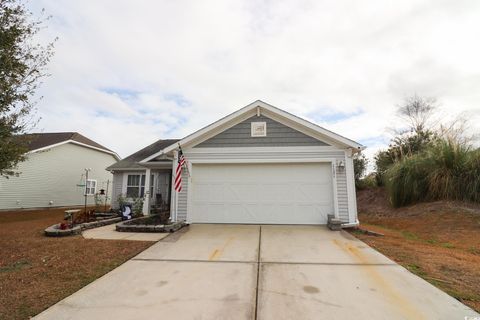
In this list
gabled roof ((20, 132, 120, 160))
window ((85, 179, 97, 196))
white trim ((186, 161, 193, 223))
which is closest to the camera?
white trim ((186, 161, 193, 223))

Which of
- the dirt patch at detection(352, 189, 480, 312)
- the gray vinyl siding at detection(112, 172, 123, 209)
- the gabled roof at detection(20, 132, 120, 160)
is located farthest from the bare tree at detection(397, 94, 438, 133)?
the gabled roof at detection(20, 132, 120, 160)

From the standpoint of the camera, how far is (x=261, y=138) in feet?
30.3

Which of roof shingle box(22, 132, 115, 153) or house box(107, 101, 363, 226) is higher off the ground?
roof shingle box(22, 132, 115, 153)

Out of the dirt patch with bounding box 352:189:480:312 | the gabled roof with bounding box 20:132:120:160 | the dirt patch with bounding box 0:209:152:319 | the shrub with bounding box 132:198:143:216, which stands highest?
the gabled roof with bounding box 20:132:120:160

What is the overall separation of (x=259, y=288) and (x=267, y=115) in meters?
6.78

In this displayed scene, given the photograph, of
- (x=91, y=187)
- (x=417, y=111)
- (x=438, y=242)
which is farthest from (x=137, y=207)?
(x=417, y=111)

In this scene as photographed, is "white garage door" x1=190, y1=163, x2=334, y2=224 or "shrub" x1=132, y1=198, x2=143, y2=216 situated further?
"shrub" x1=132, y1=198, x2=143, y2=216

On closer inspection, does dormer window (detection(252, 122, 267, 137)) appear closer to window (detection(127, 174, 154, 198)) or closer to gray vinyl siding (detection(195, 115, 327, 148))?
gray vinyl siding (detection(195, 115, 327, 148))

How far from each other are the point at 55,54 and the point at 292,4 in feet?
23.0

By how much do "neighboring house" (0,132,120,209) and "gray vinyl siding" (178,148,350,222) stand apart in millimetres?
8898

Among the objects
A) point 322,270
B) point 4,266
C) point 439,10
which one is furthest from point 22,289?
point 439,10

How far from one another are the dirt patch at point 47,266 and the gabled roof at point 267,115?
4187 mm

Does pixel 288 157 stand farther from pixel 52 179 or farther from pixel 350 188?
pixel 52 179

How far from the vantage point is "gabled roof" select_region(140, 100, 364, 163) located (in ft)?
28.8
